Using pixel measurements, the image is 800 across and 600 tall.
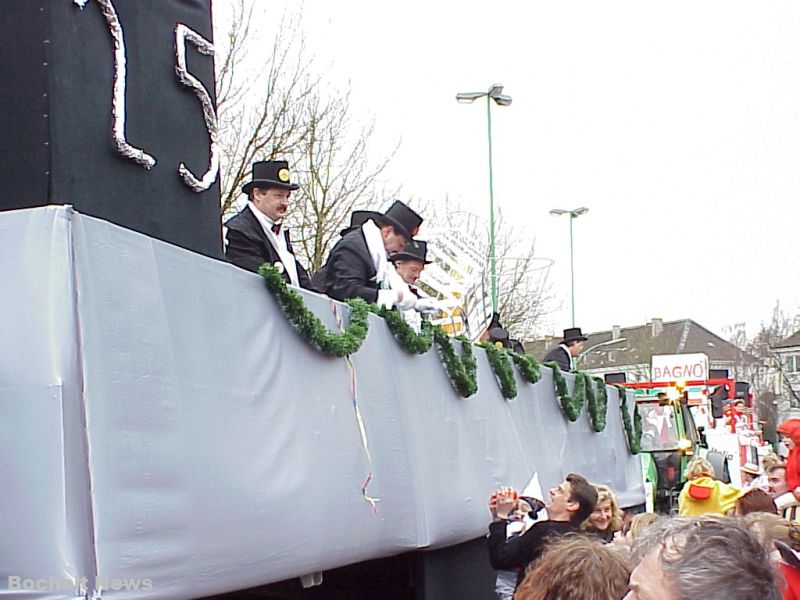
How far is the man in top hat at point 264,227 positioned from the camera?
5.94 metres

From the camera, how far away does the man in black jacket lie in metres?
5.55

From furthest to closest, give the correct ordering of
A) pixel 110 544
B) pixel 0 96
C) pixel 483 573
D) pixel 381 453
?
pixel 483 573
pixel 381 453
pixel 0 96
pixel 110 544

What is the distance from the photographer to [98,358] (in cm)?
334

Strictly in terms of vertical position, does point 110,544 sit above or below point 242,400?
below

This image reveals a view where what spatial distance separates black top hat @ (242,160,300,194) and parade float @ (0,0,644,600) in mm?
963

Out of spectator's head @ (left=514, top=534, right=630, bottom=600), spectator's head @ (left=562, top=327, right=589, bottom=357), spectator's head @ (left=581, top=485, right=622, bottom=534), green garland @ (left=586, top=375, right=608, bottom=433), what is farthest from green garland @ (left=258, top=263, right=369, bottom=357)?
spectator's head @ (left=562, top=327, right=589, bottom=357)

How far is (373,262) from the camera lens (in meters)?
7.08

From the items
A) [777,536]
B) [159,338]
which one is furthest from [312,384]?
[777,536]

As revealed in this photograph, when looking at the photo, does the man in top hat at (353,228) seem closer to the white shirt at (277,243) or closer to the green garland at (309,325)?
the white shirt at (277,243)

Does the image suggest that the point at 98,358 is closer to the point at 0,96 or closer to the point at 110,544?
the point at 110,544

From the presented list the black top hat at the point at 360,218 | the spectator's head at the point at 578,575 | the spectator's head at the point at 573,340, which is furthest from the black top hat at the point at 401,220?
the spectator's head at the point at 573,340

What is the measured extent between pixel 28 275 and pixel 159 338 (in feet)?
1.61

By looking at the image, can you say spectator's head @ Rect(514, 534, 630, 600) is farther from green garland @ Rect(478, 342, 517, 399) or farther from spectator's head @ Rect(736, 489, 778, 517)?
green garland @ Rect(478, 342, 517, 399)

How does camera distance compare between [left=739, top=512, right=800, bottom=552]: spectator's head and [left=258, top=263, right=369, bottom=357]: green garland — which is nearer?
[left=739, top=512, right=800, bottom=552]: spectator's head
